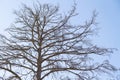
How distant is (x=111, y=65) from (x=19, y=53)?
197 inches

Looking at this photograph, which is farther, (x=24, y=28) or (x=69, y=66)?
(x=24, y=28)

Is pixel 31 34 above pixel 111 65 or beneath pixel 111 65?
above

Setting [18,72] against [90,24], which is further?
[90,24]

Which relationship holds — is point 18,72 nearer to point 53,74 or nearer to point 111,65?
point 53,74

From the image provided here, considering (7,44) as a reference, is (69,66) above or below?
below

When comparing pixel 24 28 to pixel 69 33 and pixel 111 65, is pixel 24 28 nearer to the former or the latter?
pixel 69 33

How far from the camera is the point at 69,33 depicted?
19312mm

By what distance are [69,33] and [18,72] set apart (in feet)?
11.9

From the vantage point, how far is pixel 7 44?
19141mm

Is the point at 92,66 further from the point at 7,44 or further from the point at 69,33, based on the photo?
the point at 7,44

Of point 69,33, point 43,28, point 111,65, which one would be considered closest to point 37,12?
point 43,28

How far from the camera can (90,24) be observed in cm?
1969

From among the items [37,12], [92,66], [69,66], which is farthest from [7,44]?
[92,66]

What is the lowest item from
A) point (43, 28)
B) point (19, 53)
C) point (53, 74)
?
point (53, 74)
